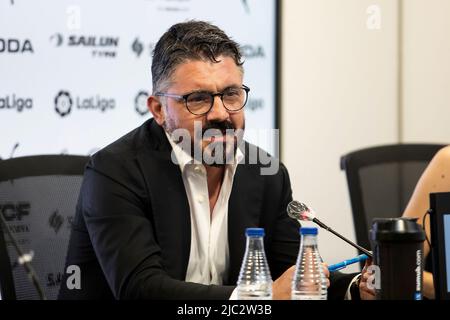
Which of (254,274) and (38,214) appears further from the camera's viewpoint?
(38,214)

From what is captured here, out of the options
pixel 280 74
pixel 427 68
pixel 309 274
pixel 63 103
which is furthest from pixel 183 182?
pixel 427 68

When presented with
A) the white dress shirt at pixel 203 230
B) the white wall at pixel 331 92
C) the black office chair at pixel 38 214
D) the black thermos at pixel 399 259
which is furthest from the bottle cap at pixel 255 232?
the white wall at pixel 331 92

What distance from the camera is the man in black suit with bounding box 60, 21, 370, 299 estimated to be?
2.09 metres

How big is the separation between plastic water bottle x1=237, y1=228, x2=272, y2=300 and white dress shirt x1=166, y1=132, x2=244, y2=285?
1.37ft

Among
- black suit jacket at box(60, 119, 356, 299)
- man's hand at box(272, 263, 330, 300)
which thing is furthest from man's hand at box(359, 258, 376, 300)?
man's hand at box(272, 263, 330, 300)

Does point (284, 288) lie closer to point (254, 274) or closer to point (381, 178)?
point (254, 274)

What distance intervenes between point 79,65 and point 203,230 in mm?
1685

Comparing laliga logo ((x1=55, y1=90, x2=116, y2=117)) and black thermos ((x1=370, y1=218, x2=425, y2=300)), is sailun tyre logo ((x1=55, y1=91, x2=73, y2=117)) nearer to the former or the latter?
laliga logo ((x1=55, y1=90, x2=116, y2=117))

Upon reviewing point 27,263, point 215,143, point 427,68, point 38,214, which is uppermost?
point 427,68

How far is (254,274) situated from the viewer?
68.9 inches

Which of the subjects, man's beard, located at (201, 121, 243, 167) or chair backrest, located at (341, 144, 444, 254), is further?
chair backrest, located at (341, 144, 444, 254)

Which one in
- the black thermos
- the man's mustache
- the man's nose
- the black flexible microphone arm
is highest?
the man's nose

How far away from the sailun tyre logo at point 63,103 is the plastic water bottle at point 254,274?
2.05 m
